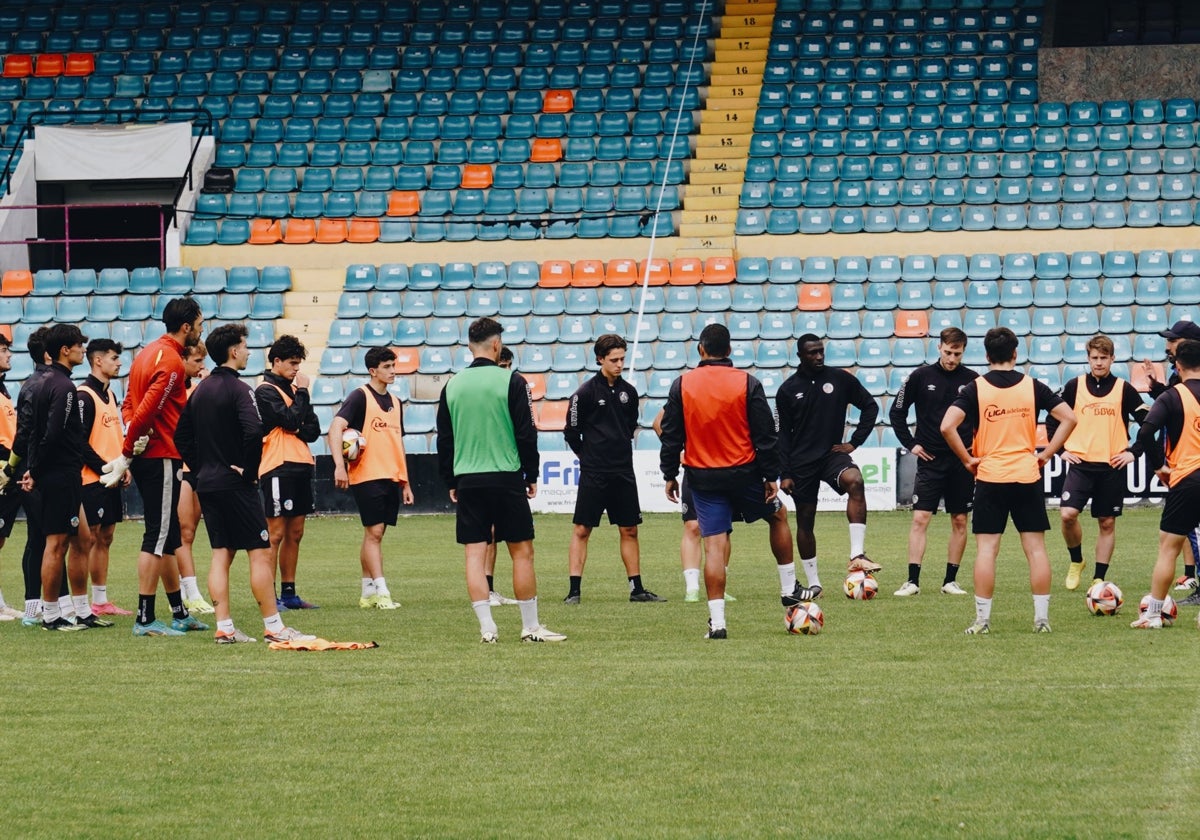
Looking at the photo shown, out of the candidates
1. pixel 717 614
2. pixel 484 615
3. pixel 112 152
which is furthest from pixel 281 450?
pixel 112 152

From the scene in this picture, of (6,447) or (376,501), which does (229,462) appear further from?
(376,501)

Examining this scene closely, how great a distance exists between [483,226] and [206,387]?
1888 centimetres

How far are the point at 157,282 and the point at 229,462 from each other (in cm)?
1917

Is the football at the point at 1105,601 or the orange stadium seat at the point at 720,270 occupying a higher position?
the orange stadium seat at the point at 720,270

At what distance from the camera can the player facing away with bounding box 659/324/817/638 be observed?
35.1 feet

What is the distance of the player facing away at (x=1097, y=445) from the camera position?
44.2 ft

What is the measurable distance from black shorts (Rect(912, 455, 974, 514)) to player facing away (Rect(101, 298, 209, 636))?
5.83 m

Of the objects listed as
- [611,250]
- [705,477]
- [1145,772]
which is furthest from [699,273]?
[1145,772]

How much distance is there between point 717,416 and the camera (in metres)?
10.8

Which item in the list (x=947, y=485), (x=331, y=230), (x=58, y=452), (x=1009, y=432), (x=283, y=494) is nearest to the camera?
(x=1009, y=432)

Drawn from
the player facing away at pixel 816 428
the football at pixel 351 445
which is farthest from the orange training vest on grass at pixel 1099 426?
the football at pixel 351 445

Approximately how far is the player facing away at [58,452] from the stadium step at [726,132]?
18.0 m

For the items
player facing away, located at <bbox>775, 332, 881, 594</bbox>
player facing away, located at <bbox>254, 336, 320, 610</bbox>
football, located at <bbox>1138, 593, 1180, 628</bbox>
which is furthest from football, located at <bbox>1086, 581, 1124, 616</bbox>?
player facing away, located at <bbox>254, 336, 320, 610</bbox>

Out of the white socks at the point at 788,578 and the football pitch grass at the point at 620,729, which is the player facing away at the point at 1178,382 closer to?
the football pitch grass at the point at 620,729
